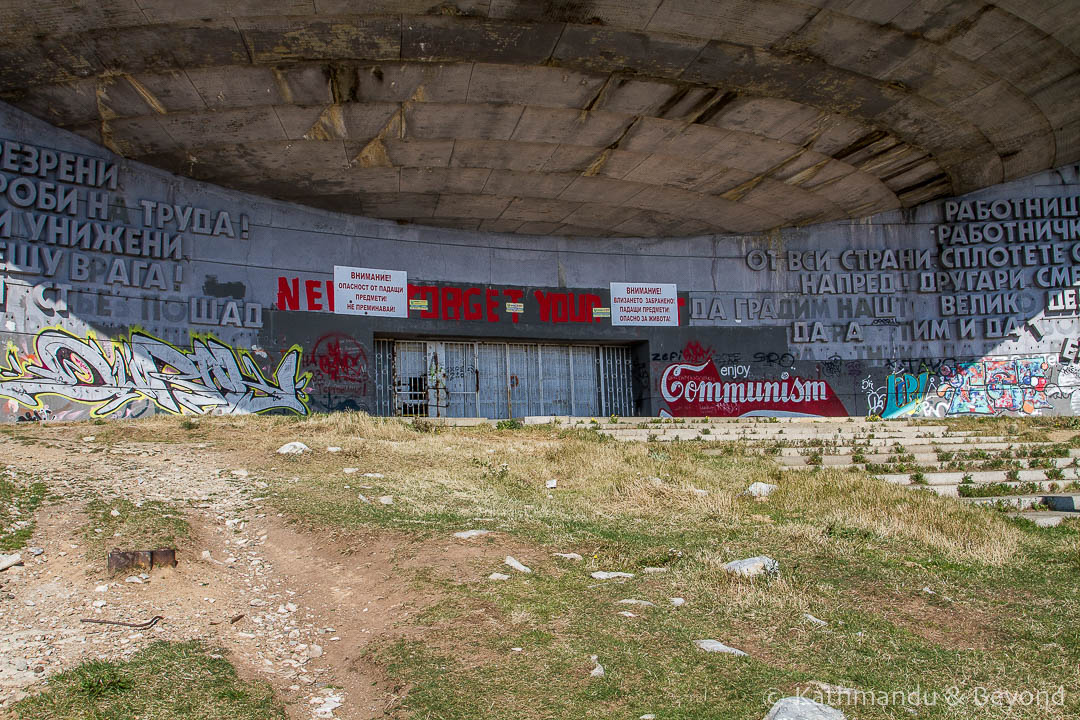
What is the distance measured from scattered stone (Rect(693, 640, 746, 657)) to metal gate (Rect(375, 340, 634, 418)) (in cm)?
1790

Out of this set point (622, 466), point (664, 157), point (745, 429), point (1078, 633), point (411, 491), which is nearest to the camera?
point (1078, 633)

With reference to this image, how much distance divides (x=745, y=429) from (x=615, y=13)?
361 inches

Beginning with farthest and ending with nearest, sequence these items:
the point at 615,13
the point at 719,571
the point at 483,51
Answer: the point at 483,51 → the point at 615,13 → the point at 719,571

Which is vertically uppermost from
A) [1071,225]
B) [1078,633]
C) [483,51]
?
[483,51]

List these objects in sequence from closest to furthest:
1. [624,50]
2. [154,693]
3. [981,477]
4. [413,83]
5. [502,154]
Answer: [154,693]
[981,477]
[624,50]
[413,83]
[502,154]

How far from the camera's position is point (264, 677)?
4.91 m

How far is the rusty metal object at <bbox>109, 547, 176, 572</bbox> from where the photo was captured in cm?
634

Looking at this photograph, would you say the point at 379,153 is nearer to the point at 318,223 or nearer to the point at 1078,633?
the point at 318,223

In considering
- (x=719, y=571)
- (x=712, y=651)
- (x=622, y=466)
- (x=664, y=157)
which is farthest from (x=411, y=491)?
(x=664, y=157)

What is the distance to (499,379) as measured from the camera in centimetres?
2392

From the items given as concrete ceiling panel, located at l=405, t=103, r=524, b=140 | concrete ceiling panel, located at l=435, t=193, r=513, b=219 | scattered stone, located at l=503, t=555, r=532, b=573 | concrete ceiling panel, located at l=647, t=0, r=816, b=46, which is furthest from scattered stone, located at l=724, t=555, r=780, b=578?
concrete ceiling panel, located at l=435, t=193, r=513, b=219

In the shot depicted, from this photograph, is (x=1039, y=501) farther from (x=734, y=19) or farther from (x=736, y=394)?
(x=736, y=394)

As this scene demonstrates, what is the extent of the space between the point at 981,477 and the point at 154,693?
1136cm

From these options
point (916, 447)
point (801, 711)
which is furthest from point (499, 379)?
point (801, 711)
